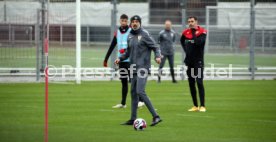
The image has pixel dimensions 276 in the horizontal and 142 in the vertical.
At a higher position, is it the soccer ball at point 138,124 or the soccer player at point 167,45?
the soccer player at point 167,45

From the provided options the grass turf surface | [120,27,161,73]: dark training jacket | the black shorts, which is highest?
[120,27,161,73]: dark training jacket

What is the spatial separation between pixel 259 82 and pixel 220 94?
525 cm

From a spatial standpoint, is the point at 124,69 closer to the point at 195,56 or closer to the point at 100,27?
the point at 195,56

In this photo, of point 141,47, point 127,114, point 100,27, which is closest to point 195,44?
point 127,114

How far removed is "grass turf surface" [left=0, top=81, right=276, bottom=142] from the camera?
11.3 metres

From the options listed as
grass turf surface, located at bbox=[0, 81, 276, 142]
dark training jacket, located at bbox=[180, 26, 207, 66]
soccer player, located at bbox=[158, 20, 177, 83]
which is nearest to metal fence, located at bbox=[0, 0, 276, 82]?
soccer player, located at bbox=[158, 20, 177, 83]

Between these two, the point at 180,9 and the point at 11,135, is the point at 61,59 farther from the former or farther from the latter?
the point at 11,135

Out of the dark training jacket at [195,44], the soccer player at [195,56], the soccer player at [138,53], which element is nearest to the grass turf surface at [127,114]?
the soccer player at [195,56]

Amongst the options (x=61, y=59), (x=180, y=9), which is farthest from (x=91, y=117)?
(x=180, y=9)

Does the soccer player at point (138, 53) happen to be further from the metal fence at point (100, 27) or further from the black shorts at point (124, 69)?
the metal fence at point (100, 27)

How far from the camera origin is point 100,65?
99.3 ft

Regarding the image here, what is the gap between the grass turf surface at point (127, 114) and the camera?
11.3 metres

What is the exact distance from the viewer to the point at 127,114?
576 inches

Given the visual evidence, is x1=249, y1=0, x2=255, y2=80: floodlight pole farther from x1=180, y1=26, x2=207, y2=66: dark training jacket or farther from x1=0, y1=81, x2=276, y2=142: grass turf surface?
x1=180, y1=26, x2=207, y2=66: dark training jacket
